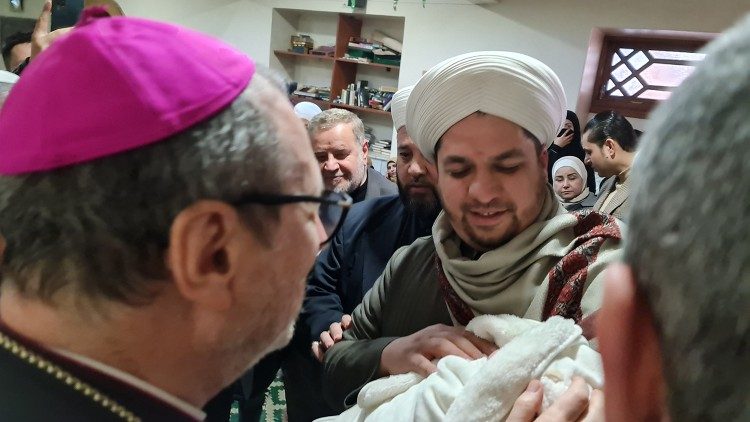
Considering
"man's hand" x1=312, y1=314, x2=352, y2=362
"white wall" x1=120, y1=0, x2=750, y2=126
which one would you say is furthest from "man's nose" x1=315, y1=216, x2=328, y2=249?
"white wall" x1=120, y1=0, x2=750, y2=126

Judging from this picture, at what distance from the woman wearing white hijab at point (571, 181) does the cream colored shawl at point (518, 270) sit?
10.2 ft

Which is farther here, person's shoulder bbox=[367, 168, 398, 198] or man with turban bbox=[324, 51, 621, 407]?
person's shoulder bbox=[367, 168, 398, 198]

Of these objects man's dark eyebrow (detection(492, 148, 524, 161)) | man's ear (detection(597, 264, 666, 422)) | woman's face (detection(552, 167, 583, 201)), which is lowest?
woman's face (detection(552, 167, 583, 201))

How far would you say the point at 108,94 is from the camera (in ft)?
2.06

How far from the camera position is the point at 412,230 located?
176cm

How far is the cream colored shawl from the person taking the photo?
1.03 metres

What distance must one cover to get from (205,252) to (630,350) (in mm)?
466

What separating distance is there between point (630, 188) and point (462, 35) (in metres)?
5.71

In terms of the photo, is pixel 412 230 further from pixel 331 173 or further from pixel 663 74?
pixel 663 74

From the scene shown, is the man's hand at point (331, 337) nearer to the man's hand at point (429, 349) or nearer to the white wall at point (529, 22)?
the man's hand at point (429, 349)

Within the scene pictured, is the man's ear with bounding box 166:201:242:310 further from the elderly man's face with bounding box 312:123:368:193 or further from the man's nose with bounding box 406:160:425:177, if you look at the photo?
the elderly man's face with bounding box 312:123:368:193

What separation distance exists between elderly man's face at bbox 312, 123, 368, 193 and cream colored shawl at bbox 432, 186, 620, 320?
4.63 ft

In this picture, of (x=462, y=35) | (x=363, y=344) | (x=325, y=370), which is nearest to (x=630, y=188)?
(x=363, y=344)

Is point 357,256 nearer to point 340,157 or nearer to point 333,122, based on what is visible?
point 340,157
